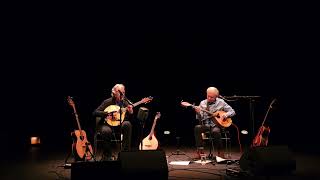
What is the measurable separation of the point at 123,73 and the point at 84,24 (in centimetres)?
138

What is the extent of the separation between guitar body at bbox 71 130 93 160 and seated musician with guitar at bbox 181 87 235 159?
1798 millimetres

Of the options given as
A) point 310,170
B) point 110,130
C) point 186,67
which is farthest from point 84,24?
point 310,170

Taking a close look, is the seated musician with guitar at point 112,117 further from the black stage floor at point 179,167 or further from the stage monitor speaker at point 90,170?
the stage monitor speaker at point 90,170

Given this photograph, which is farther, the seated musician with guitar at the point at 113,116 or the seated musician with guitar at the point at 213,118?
the seated musician with guitar at the point at 213,118

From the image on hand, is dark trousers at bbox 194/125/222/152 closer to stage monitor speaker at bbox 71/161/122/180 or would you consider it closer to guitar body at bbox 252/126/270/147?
guitar body at bbox 252/126/270/147

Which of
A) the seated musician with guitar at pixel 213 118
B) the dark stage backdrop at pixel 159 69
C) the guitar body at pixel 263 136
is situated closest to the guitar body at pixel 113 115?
the seated musician with guitar at pixel 213 118

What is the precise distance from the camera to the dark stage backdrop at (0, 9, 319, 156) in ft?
30.9

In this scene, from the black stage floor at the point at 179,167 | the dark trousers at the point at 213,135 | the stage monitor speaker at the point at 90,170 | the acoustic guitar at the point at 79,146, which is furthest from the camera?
the dark trousers at the point at 213,135

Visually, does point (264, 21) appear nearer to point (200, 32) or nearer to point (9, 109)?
point (200, 32)

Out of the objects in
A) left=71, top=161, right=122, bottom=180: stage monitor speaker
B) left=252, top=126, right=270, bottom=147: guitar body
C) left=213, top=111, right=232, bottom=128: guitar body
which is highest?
left=213, top=111, right=232, bottom=128: guitar body

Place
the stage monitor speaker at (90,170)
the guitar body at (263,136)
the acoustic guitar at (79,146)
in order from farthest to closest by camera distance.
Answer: the guitar body at (263,136) → the acoustic guitar at (79,146) → the stage monitor speaker at (90,170)

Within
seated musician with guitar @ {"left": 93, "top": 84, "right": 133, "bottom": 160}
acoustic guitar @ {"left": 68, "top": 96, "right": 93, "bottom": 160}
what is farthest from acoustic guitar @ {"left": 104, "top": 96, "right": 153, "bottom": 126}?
acoustic guitar @ {"left": 68, "top": 96, "right": 93, "bottom": 160}

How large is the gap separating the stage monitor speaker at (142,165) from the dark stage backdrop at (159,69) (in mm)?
5171

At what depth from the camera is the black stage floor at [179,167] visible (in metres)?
5.38
